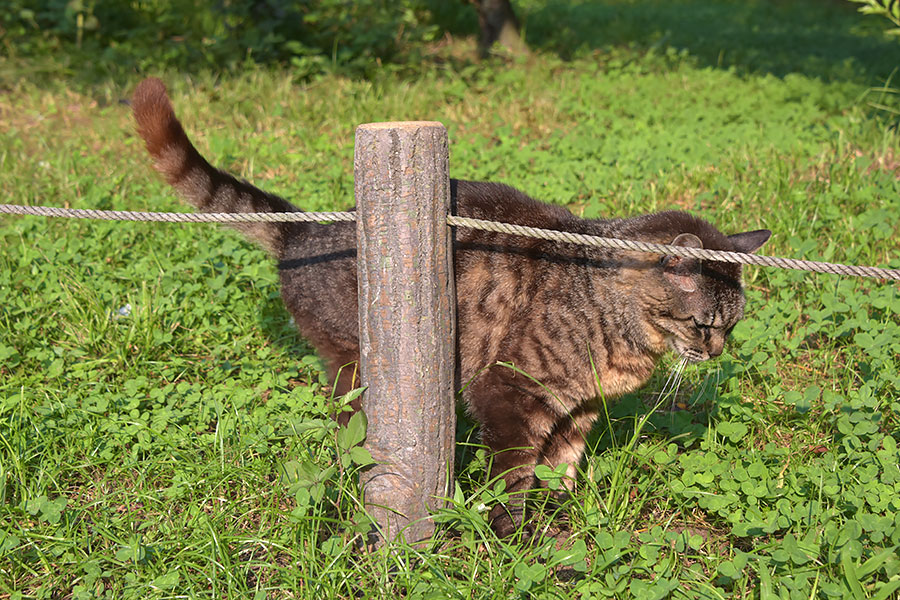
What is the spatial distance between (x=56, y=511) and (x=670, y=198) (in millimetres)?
4034

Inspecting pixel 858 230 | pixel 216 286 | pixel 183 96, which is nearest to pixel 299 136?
pixel 183 96

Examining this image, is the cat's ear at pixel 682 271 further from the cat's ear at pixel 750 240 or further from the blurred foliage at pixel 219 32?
the blurred foliage at pixel 219 32

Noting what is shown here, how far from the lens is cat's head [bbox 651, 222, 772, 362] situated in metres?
2.76

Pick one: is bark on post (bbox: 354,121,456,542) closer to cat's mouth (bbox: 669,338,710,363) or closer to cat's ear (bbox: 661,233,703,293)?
cat's ear (bbox: 661,233,703,293)

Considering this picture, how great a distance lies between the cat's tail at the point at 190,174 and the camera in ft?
8.60

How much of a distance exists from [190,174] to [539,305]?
1.39 metres

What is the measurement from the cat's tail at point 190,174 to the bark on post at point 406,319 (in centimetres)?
84

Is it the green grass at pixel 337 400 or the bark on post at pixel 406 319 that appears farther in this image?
the green grass at pixel 337 400

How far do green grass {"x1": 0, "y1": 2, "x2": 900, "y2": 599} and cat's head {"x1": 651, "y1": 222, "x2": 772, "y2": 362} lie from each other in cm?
36

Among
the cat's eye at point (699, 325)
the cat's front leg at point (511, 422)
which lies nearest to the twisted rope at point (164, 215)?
the cat's front leg at point (511, 422)

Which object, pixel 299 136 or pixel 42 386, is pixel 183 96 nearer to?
pixel 299 136

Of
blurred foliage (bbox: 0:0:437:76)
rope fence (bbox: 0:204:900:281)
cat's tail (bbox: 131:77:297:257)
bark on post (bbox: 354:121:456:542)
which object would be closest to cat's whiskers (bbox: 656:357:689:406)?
rope fence (bbox: 0:204:900:281)

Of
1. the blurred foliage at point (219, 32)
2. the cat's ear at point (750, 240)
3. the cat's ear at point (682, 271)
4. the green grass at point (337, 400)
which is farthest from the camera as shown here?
the blurred foliage at point (219, 32)

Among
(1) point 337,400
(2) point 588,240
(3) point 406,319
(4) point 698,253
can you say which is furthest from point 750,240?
(1) point 337,400
